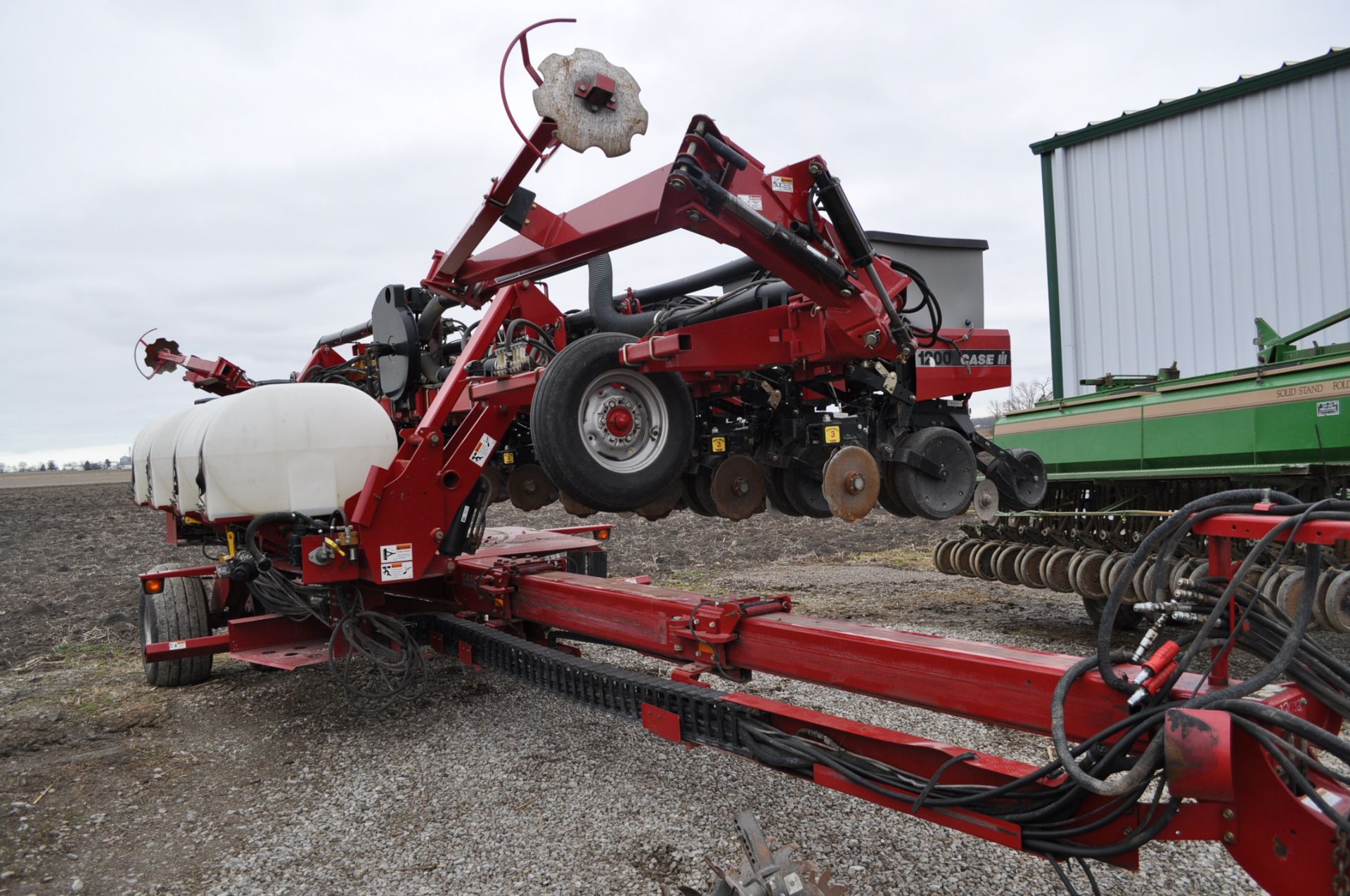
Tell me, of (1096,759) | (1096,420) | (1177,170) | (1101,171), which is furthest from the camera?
(1101,171)

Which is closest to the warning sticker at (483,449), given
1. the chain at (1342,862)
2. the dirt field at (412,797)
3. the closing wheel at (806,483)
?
the dirt field at (412,797)

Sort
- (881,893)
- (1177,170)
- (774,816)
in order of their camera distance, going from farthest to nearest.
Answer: (1177,170), (774,816), (881,893)

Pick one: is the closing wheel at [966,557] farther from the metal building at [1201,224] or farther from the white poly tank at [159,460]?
the white poly tank at [159,460]

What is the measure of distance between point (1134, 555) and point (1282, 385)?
4.68 m

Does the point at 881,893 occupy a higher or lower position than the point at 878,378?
lower

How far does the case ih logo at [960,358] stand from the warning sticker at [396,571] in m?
3.07

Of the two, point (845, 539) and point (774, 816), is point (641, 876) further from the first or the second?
point (845, 539)

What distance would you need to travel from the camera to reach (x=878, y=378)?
5.15 metres

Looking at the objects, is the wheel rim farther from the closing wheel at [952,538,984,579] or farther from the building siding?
the building siding

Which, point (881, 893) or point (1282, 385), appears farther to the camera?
point (1282, 385)

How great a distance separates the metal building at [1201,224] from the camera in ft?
30.6

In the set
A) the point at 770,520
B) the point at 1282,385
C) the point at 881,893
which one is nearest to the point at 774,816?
the point at 881,893

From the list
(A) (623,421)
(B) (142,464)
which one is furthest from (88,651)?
(A) (623,421)

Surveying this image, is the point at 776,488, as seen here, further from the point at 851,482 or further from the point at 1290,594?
the point at 1290,594
